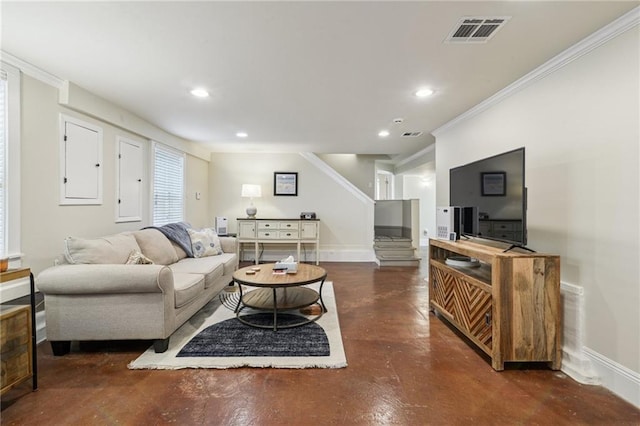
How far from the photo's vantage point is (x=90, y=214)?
2.96 meters

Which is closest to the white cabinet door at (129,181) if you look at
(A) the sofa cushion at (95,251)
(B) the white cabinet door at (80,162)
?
(B) the white cabinet door at (80,162)

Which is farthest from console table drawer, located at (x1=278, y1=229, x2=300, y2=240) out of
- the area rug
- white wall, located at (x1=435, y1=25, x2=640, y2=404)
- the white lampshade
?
white wall, located at (x1=435, y1=25, x2=640, y2=404)

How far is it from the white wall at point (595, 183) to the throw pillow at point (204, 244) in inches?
140

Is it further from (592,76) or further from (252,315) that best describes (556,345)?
(252,315)

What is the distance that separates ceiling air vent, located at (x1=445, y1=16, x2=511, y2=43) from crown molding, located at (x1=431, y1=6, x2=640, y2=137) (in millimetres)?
661

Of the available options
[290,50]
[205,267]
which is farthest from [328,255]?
[290,50]

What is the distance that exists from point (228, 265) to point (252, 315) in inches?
36.9

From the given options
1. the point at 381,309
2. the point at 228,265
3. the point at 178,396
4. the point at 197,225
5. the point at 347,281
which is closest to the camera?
the point at 178,396

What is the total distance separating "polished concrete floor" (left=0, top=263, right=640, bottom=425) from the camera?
154 centimetres

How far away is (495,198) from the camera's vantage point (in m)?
2.38

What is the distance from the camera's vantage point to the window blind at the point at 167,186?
13.6 feet

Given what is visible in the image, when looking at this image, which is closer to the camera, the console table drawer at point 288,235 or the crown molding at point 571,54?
the crown molding at point 571,54

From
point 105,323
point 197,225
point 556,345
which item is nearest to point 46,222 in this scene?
point 105,323

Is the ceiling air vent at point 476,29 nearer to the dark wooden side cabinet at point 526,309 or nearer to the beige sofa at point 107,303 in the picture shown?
the dark wooden side cabinet at point 526,309
